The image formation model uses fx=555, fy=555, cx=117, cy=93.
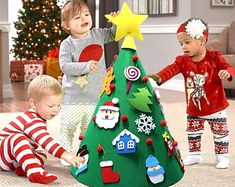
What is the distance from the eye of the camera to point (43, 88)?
2637 mm

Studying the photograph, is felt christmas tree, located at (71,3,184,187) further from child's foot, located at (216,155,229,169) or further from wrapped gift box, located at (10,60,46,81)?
wrapped gift box, located at (10,60,46,81)

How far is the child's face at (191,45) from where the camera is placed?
2.78 meters

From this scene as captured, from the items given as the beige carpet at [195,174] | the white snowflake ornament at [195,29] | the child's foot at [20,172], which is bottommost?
the beige carpet at [195,174]

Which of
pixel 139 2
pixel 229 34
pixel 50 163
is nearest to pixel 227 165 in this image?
pixel 50 163

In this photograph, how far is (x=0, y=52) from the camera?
6.12 metres

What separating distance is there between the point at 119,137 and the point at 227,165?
31.8 inches

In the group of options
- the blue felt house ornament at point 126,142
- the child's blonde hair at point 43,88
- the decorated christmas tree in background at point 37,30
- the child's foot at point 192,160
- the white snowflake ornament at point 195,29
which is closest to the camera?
the blue felt house ornament at point 126,142

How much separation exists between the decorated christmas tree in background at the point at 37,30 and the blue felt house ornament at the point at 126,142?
7.07 m

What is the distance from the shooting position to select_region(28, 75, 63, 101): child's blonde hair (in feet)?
8.64

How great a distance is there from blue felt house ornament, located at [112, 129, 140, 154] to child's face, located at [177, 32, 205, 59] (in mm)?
710

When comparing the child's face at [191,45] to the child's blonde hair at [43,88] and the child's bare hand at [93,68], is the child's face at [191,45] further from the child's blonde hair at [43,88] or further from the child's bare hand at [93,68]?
the child's blonde hair at [43,88]

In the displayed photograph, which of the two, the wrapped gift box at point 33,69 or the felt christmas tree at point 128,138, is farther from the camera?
the wrapped gift box at point 33,69

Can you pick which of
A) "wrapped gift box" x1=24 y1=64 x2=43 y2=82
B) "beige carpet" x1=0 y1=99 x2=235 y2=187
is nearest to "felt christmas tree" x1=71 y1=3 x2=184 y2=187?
"beige carpet" x1=0 y1=99 x2=235 y2=187

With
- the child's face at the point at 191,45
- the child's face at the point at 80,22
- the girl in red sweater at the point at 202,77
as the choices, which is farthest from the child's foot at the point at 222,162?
the child's face at the point at 80,22
